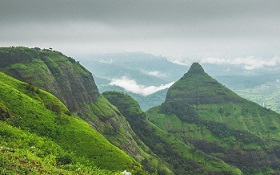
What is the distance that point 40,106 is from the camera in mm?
97938

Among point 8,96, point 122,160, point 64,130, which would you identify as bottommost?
point 122,160

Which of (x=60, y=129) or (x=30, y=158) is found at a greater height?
(x=30, y=158)

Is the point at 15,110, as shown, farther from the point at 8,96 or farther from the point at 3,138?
the point at 3,138

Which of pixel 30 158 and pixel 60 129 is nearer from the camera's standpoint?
pixel 30 158

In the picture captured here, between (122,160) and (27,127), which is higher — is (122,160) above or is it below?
below

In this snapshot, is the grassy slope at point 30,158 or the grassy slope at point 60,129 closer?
the grassy slope at point 30,158

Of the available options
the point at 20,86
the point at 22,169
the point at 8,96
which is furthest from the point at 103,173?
the point at 20,86

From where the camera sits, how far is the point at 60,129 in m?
87.5

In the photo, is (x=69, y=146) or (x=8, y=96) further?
(x=8, y=96)

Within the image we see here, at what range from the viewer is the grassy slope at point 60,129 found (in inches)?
3189

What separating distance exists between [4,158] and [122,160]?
45.8 metres

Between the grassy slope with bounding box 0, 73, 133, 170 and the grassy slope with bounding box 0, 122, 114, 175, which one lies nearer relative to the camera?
the grassy slope with bounding box 0, 122, 114, 175

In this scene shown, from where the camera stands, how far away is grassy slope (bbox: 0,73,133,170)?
81000mm

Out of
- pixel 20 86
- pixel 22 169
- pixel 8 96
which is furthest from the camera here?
pixel 20 86
